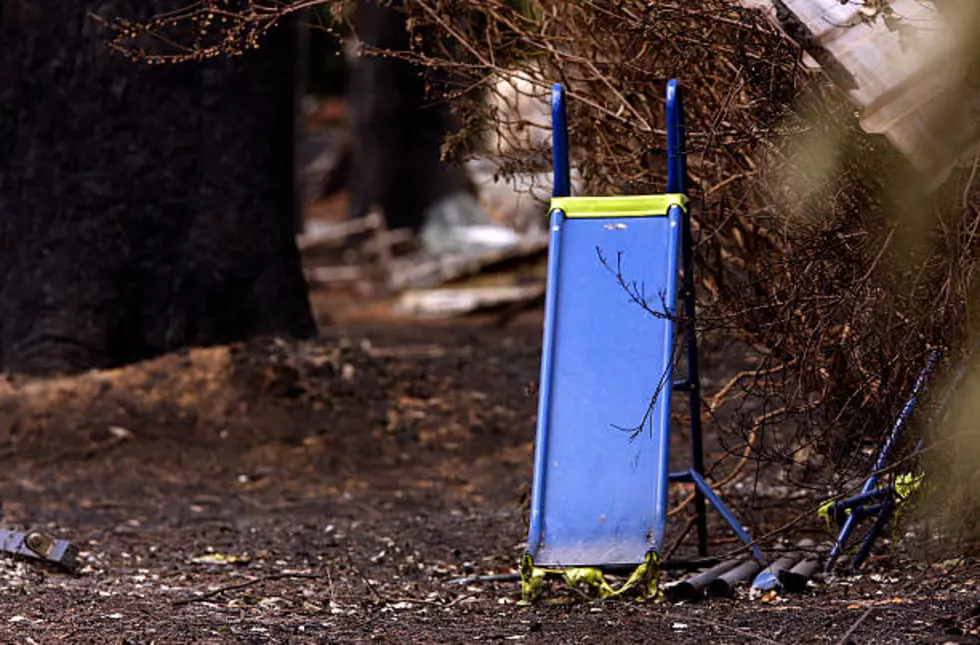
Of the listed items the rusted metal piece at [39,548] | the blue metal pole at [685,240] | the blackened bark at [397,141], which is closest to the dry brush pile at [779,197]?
the blue metal pole at [685,240]

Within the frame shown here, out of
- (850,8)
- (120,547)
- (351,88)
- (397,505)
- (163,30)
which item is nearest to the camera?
(850,8)

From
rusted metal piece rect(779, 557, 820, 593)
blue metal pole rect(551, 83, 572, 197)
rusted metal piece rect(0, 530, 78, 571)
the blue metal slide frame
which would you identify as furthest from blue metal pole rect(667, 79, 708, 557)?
rusted metal piece rect(0, 530, 78, 571)

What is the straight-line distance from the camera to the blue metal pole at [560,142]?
476 centimetres

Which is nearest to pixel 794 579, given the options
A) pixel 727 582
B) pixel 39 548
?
pixel 727 582

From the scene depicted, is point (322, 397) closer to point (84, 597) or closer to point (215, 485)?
point (215, 485)

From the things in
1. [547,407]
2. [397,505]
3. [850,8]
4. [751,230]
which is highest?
[850,8]

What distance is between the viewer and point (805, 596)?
4305 millimetres

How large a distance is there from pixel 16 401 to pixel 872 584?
176 inches

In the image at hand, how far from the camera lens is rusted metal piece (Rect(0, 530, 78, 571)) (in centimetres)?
509

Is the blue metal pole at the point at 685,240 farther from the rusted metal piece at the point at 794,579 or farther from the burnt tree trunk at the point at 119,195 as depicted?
the burnt tree trunk at the point at 119,195

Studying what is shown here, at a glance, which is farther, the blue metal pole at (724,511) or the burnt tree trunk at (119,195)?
the burnt tree trunk at (119,195)

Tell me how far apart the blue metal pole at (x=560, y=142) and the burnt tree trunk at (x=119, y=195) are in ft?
10.6

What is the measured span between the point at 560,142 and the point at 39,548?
209 cm

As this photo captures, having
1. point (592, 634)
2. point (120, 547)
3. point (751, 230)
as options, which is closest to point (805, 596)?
point (592, 634)
